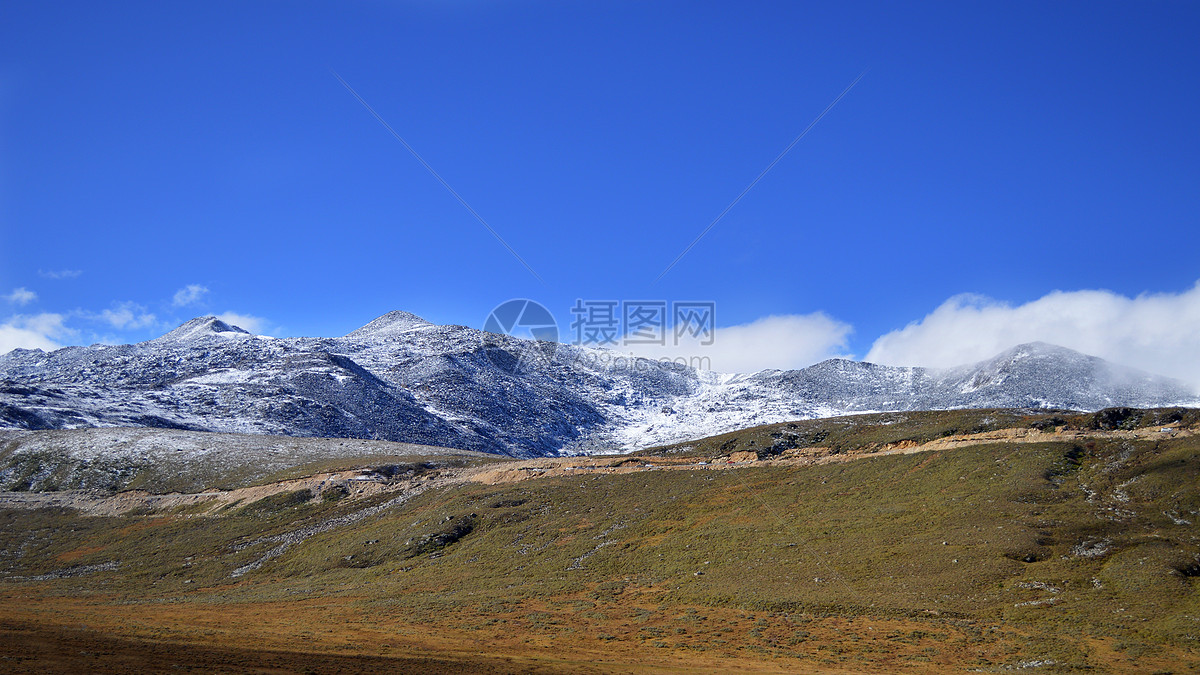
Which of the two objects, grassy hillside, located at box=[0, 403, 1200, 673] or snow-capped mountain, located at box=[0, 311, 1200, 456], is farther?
snow-capped mountain, located at box=[0, 311, 1200, 456]

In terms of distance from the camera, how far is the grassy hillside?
2392cm

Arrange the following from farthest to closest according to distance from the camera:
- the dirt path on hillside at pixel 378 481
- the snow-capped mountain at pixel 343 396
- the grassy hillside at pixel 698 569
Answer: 1. the snow-capped mountain at pixel 343 396
2. the dirt path on hillside at pixel 378 481
3. the grassy hillside at pixel 698 569

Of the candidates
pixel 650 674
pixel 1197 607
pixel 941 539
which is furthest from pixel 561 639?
pixel 1197 607

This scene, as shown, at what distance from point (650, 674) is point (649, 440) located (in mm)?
158491

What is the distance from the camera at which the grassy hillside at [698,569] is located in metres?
23.9

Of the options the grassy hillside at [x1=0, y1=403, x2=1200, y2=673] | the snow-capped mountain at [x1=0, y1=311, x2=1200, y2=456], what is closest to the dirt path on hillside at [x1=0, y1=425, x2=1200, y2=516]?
the grassy hillside at [x1=0, y1=403, x2=1200, y2=673]

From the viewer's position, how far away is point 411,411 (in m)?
156

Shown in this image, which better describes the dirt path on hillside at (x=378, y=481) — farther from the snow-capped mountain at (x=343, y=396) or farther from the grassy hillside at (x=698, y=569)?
the snow-capped mountain at (x=343, y=396)

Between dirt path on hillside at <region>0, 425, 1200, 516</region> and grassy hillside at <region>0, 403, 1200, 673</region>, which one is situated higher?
dirt path on hillside at <region>0, 425, 1200, 516</region>

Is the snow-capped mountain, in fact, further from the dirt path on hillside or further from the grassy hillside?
A: the grassy hillside

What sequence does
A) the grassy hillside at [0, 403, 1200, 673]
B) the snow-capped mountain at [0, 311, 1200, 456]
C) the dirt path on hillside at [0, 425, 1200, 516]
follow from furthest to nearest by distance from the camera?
1. the snow-capped mountain at [0, 311, 1200, 456]
2. the dirt path on hillside at [0, 425, 1200, 516]
3. the grassy hillside at [0, 403, 1200, 673]

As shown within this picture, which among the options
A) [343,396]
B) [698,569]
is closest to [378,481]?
[698,569]

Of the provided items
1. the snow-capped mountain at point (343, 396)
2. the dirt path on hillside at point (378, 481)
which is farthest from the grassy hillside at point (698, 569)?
the snow-capped mountain at point (343, 396)

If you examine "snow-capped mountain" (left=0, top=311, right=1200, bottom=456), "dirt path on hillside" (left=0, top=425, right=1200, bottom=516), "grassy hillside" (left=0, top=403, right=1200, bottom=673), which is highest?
"snow-capped mountain" (left=0, top=311, right=1200, bottom=456)
